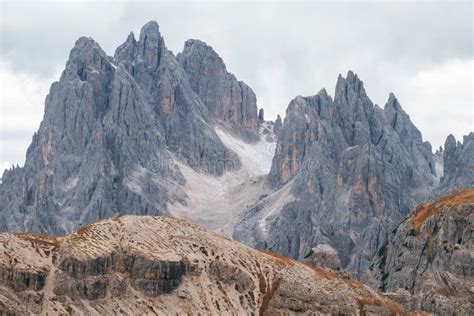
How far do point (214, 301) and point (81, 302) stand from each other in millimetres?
24699

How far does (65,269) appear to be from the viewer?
18938 cm

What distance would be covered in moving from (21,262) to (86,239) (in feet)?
53.3

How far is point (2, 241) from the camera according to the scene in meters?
190

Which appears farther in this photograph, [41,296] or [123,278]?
[123,278]

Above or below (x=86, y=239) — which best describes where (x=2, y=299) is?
below

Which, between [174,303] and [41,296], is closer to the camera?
[41,296]

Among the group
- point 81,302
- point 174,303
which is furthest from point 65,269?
point 174,303

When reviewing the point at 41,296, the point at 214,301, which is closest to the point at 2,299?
the point at 41,296

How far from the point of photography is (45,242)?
7653 inches

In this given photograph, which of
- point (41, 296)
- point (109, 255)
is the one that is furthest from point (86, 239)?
point (41, 296)

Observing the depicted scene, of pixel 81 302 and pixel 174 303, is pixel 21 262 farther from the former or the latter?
pixel 174 303

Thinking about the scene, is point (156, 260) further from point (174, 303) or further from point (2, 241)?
point (2, 241)

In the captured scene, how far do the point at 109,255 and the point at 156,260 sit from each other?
28.2ft

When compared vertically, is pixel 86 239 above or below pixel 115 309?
above
